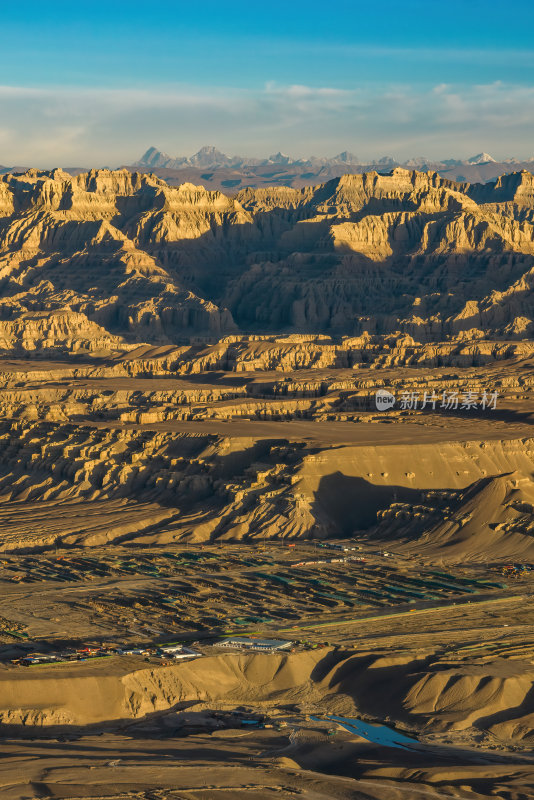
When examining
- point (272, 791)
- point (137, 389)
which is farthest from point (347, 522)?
point (137, 389)

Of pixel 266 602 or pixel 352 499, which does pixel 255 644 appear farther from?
pixel 352 499

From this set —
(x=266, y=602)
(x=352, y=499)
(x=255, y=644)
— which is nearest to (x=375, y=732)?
(x=255, y=644)

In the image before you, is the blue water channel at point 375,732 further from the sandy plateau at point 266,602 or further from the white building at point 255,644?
the white building at point 255,644

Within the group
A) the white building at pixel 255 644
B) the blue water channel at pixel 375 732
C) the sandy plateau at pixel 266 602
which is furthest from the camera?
the white building at pixel 255 644

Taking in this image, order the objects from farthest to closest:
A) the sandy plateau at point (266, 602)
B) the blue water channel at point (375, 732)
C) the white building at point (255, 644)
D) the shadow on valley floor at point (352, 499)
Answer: the shadow on valley floor at point (352, 499), the white building at point (255, 644), the blue water channel at point (375, 732), the sandy plateau at point (266, 602)

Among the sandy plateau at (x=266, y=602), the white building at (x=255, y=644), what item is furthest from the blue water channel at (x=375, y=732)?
the white building at (x=255, y=644)

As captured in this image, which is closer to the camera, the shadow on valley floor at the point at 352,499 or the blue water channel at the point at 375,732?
the blue water channel at the point at 375,732

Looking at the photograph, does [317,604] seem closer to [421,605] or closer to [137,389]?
[421,605]

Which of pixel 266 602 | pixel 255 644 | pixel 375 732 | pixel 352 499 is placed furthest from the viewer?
pixel 352 499

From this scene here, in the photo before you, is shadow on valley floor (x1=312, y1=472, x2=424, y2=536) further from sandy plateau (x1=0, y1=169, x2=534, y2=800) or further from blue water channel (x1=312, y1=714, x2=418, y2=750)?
blue water channel (x1=312, y1=714, x2=418, y2=750)
